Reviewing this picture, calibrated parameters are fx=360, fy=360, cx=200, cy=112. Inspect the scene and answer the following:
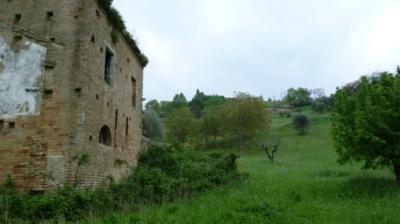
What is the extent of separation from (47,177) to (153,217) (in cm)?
367

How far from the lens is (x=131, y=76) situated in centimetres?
1692

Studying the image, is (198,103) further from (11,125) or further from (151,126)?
(11,125)

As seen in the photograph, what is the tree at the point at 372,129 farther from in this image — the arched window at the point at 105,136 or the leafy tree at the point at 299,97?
the leafy tree at the point at 299,97

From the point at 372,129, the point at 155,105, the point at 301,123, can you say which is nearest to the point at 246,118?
the point at 301,123

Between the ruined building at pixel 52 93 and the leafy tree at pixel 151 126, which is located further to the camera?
the leafy tree at pixel 151 126

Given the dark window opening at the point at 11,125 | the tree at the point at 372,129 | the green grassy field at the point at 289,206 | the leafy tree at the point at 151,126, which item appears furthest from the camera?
the leafy tree at the point at 151,126

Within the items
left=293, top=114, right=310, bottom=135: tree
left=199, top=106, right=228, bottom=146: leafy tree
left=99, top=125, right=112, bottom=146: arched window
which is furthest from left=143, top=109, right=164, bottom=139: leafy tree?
left=99, top=125, right=112, bottom=146: arched window

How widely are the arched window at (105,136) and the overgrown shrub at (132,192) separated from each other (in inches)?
62.7

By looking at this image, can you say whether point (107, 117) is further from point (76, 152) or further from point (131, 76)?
point (131, 76)

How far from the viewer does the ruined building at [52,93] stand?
34.7ft

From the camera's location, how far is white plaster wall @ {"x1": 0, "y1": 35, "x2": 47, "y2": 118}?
36.1 feet

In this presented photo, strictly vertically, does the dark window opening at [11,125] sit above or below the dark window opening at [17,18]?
below

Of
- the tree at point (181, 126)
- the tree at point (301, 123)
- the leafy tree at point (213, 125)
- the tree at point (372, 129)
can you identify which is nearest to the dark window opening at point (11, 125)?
the tree at point (372, 129)

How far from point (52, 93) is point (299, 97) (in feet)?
278
